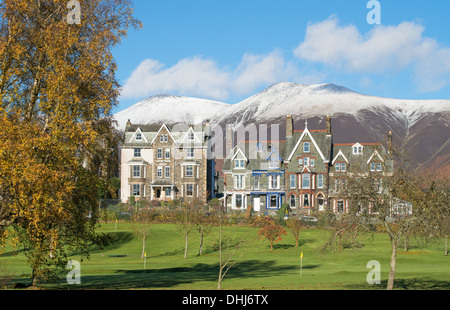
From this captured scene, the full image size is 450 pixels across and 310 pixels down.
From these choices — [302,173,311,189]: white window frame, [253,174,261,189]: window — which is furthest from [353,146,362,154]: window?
[253,174,261,189]: window

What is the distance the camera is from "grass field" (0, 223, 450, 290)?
3228cm

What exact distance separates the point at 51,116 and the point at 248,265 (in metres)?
26.1

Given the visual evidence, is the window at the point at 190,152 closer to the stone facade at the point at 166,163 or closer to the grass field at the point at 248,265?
the stone facade at the point at 166,163

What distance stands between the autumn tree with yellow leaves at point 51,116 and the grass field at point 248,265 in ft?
18.0

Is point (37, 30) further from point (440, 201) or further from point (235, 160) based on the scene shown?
point (235, 160)

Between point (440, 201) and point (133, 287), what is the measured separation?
1612 centimetres

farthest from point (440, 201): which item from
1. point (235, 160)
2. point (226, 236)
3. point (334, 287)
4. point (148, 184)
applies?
point (148, 184)

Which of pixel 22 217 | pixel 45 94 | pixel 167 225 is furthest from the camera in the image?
pixel 167 225

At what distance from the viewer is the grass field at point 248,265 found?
32.3 metres

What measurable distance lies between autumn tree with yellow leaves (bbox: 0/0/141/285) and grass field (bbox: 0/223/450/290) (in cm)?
547

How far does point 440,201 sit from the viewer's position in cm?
→ 2806

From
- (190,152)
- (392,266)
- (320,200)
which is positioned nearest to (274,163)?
(320,200)

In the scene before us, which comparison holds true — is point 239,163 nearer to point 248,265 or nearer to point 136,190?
point 136,190

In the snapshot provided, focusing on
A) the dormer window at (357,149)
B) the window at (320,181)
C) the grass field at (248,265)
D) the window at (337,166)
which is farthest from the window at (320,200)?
the grass field at (248,265)
